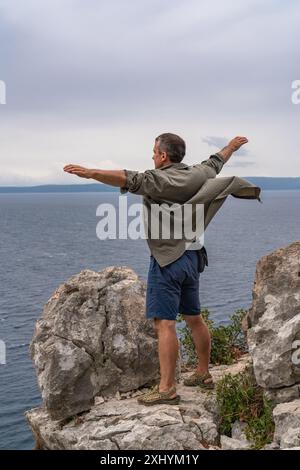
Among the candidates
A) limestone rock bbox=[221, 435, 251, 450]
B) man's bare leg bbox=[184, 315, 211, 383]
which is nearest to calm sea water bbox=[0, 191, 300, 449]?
man's bare leg bbox=[184, 315, 211, 383]

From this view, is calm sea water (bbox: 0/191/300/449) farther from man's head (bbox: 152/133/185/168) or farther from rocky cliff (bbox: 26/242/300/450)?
man's head (bbox: 152/133/185/168)

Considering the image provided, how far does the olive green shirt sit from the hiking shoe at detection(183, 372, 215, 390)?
2.24 meters

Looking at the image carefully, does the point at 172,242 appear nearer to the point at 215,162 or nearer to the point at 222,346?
the point at 215,162

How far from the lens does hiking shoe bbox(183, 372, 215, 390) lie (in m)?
9.90

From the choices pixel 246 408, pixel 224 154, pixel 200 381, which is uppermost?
pixel 224 154

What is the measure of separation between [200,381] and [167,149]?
3766mm

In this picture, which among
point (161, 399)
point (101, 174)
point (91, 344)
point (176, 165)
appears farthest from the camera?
point (91, 344)

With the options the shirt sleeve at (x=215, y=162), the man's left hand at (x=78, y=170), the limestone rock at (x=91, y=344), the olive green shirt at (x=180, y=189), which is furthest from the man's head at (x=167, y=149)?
the limestone rock at (x=91, y=344)

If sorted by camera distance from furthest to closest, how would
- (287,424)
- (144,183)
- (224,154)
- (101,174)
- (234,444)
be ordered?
(224,154)
(234,444)
(144,183)
(287,424)
(101,174)

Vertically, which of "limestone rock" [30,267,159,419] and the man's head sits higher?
the man's head

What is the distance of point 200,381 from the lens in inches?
392

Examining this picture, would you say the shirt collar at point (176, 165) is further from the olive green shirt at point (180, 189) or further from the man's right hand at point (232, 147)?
the man's right hand at point (232, 147)

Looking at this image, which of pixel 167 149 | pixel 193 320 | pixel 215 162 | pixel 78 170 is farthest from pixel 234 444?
pixel 78 170
